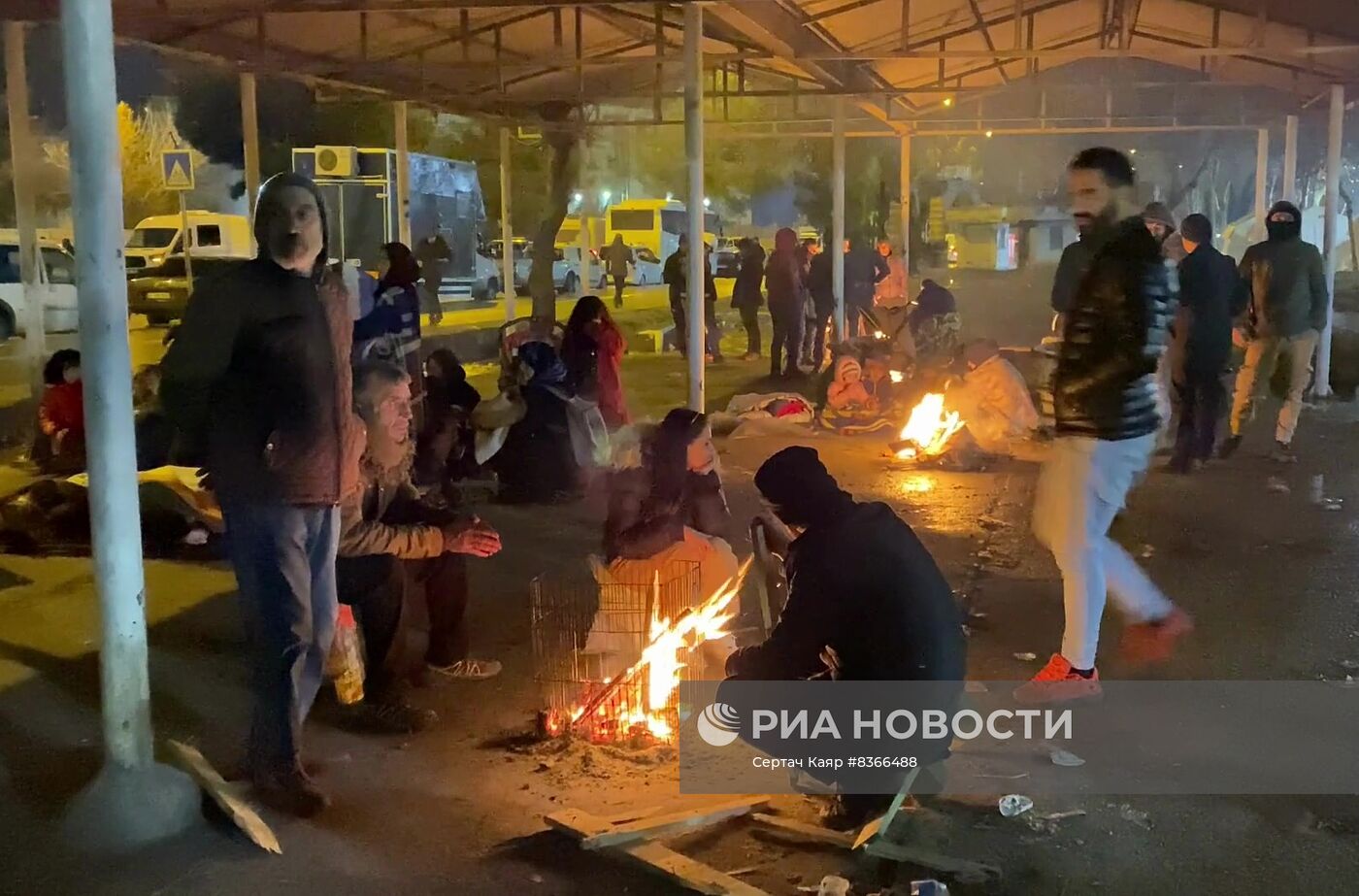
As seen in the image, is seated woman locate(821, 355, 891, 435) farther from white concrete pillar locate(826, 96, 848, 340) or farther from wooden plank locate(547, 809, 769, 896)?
wooden plank locate(547, 809, 769, 896)

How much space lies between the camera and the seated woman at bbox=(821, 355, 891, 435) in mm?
13227

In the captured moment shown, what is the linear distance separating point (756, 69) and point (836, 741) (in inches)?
509

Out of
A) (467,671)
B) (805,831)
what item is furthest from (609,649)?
(805,831)

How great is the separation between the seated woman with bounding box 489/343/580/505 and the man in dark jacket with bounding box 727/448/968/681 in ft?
17.4

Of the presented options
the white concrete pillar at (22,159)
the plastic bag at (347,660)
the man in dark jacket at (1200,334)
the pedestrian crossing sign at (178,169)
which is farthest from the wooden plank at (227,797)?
the pedestrian crossing sign at (178,169)

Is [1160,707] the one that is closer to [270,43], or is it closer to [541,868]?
[541,868]

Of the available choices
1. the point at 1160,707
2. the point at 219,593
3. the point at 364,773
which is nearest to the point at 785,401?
the point at 219,593

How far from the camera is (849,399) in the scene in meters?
13.3

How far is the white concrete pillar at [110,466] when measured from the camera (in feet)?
13.3

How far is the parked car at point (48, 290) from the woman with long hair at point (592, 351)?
50.8 feet

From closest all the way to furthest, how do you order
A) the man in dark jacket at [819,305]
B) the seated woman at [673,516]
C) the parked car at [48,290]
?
the seated woman at [673,516]
the man in dark jacket at [819,305]
the parked car at [48,290]

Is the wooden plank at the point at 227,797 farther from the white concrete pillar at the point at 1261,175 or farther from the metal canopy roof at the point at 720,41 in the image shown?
the white concrete pillar at the point at 1261,175

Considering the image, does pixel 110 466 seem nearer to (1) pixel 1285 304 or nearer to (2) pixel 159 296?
(1) pixel 1285 304

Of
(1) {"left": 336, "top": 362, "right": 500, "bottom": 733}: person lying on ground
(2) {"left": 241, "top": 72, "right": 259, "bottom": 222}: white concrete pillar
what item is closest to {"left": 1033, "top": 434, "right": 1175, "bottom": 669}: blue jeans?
(1) {"left": 336, "top": 362, "right": 500, "bottom": 733}: person lying on ground
